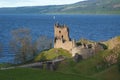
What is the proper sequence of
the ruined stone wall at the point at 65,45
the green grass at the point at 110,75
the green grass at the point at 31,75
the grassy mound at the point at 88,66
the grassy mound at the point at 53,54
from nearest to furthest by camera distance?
the green grass at the point at 31,75, the green grass at the point at 110,75, the grassy mound at the point at 88,66, the grassy mound at the point at 53,54, the ruined stone wall at the point at 65,45

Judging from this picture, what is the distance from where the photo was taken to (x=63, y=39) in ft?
351

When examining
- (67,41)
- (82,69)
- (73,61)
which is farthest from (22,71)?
(67,41)

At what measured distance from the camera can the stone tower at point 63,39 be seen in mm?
102688

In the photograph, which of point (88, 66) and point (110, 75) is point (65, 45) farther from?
point (110, 75)

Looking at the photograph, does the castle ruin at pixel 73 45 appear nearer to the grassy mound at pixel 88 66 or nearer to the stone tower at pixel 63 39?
the stone tower at pixel 63 39

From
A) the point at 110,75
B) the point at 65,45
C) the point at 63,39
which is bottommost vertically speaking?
the point at 110,75

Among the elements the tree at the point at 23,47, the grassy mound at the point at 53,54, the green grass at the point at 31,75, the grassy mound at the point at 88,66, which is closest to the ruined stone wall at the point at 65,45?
the grassy mound at the point at 53,54

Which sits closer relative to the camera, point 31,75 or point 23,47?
point 31,75

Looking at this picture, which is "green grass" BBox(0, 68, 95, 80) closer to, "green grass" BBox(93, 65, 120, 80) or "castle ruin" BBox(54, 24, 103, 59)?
"green grass" BBox(93, 65, 120, 80)

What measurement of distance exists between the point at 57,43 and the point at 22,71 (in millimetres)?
55503

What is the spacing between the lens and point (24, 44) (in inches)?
4596

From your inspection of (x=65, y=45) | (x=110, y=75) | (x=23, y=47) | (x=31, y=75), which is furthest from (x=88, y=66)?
(x=23, y=47)

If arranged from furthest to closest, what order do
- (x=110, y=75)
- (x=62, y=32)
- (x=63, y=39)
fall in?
(x=62, y=32) → (x=63, y=39) → (x=110, y=75)

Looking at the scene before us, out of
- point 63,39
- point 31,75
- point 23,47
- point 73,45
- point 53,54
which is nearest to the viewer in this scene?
point 31,75
